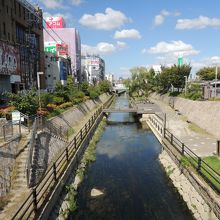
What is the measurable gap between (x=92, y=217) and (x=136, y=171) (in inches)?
301

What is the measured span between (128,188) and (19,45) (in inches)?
1422

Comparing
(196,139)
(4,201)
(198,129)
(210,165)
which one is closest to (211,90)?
(198,129)

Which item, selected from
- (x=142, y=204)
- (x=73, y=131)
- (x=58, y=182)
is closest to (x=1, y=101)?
(x=73, y=131)

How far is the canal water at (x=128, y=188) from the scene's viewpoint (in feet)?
45.7

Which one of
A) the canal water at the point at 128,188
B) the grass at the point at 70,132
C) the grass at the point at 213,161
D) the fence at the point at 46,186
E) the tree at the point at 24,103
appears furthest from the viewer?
the grass at the point at 70,132

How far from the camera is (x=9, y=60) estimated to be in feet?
125

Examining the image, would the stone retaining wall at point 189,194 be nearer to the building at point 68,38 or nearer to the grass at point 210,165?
the grass at point 210,165

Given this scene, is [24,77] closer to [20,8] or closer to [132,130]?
[20,8]

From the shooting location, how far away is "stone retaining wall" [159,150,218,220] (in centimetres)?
1246

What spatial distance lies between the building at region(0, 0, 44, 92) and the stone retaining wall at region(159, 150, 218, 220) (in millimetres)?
26839

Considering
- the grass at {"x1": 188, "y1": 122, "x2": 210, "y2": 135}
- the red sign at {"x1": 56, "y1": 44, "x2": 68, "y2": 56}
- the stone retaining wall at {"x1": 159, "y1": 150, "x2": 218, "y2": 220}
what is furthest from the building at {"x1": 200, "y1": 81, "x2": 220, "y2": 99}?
the red sign at {"x1": 56, "y1": 44, "x2": 68, "y2": 56}

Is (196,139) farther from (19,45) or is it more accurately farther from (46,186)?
(19,45)

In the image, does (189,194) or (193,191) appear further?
(189,194)

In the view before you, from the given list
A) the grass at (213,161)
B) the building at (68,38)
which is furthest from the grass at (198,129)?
the building at (68,38)
